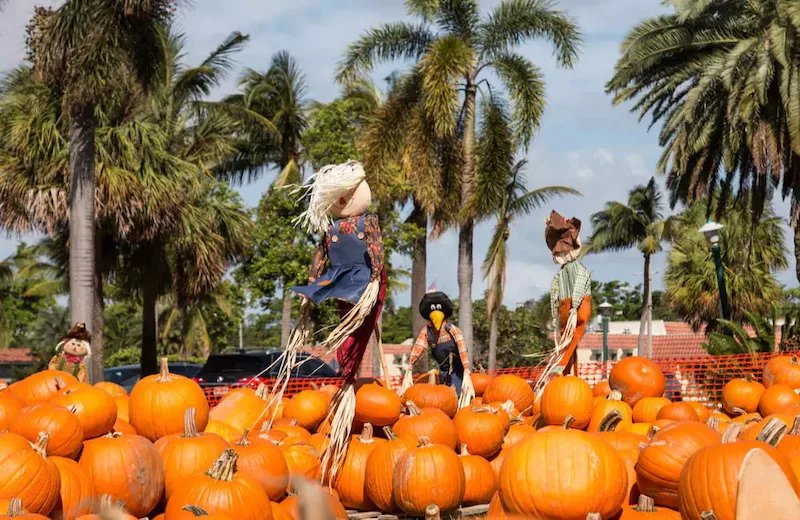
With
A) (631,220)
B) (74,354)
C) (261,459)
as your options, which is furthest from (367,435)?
(631,220)

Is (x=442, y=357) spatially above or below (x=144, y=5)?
below

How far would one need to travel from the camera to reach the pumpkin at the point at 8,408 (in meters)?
5.73

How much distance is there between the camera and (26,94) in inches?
682

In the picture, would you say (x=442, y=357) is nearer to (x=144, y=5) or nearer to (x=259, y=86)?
(x=144, y=5)

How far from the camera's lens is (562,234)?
8492mm

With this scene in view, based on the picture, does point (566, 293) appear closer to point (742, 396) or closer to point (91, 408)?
point (742, 396)

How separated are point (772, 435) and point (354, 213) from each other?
3330 mm

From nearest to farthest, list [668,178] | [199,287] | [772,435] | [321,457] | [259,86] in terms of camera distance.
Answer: [772,435] < [321,457] < [199,287] < [668,178] < [259,86]

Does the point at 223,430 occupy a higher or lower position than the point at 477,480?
higher

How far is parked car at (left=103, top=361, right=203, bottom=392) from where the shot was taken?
19.2 m

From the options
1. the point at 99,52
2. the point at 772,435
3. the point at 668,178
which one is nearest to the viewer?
the point at 772,435

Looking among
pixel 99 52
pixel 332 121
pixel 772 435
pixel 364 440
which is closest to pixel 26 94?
pixel 99 52

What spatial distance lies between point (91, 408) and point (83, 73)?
31.5 feet

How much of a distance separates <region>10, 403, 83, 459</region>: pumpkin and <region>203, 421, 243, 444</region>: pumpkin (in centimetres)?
124
